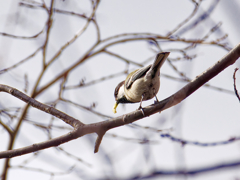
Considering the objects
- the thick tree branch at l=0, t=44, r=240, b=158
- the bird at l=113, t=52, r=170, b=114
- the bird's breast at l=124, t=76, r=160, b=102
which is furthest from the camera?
the bird's breast at l=124, t=76, r=160, b=102

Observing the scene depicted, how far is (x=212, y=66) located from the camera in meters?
1.68

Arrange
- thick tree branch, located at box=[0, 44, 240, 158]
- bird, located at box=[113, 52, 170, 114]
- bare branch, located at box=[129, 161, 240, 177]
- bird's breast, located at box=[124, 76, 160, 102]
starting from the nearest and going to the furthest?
1. bare branch, located at box=[129, 161, 240, 177]
2. thick tree branch, located at box=[0, 44, 240, 158]
3. bird, located at box=[113, 52, 170, 114]
4. bird's breast, located at box=[124, 76, 160, 102]

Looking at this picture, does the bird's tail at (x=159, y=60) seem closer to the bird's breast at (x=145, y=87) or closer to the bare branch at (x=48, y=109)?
the bird's breast at (x=145, y=87)

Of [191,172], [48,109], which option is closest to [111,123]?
[48,109]

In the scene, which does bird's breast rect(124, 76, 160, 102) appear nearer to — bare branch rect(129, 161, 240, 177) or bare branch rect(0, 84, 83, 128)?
bare branch rect(0, 84, 83, 128)

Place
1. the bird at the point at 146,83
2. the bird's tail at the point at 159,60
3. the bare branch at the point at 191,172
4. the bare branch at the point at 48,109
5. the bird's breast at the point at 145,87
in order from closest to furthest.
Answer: the bare branch at the point at 191,172 → the bare branch at the point at 48,109 → the bird's tail at the point at 159,60 → the bird at the point at 146,83 → the bird's breast at the point at 145,87

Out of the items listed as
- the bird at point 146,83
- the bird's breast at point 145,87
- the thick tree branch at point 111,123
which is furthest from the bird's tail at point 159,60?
the thick tree branch at point 111,123

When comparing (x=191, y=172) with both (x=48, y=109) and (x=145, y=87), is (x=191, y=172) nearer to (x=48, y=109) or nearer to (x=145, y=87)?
(x=48, y=109)

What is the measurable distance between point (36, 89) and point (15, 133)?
748mm

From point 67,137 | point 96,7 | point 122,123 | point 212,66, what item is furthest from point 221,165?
point 96,7

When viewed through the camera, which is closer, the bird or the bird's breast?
the bird

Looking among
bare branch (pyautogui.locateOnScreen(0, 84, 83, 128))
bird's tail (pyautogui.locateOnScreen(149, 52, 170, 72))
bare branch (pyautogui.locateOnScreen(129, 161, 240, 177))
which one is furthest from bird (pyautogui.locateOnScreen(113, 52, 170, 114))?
bare branch (pyautogui.locateOnScreen(129, 161, 240, 177))

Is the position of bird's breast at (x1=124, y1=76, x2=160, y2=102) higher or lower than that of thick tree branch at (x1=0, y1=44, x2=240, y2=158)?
higher

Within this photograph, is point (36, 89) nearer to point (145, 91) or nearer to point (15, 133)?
point (15, 133)
